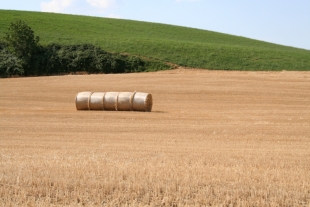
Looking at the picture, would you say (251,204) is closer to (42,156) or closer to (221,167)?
(221,167)

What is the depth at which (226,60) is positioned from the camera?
4816cm

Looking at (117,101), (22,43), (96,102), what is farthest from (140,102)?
(22,43)

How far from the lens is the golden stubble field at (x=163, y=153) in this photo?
5656 millimetres

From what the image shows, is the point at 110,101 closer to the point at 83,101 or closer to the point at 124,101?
the point at 124,101

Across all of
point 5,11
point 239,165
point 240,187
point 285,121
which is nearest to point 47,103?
point 285,121

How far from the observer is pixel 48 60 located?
4131cm

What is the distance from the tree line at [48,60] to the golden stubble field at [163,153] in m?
14.6

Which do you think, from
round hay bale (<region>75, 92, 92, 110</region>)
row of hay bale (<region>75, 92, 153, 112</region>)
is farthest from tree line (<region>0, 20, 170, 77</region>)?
row of hay bale (<region>75, 92, 153, 112</region>)

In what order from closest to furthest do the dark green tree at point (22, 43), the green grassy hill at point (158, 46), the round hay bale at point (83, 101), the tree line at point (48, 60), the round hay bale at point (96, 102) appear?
the round hay bale at point (96, 102) < the round hay bale at point (83, 101) < the tree line at point (48, 60) < the dark green tree at point (22, 43) < the green grassy hill at point (158, 46)

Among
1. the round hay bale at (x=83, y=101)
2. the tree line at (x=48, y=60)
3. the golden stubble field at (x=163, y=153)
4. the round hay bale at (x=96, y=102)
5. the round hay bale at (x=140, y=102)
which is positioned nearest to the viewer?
the golden stubble field at (x=163, y=153)

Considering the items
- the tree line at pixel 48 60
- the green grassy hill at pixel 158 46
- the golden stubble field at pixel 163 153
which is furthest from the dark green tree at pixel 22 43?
the golden stubble field at pixel 163 153

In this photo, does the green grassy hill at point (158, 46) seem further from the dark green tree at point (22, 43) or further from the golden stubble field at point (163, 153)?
the golden stubble field at point (163, 153)

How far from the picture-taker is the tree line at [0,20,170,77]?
133 feet

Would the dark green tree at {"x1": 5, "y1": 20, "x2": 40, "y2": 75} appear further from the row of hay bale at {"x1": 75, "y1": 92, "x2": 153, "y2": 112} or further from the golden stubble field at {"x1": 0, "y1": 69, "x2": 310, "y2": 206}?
the row of hay bale at {"x1": 75, "y1": 92, "x2": 153, "y2": 112}
